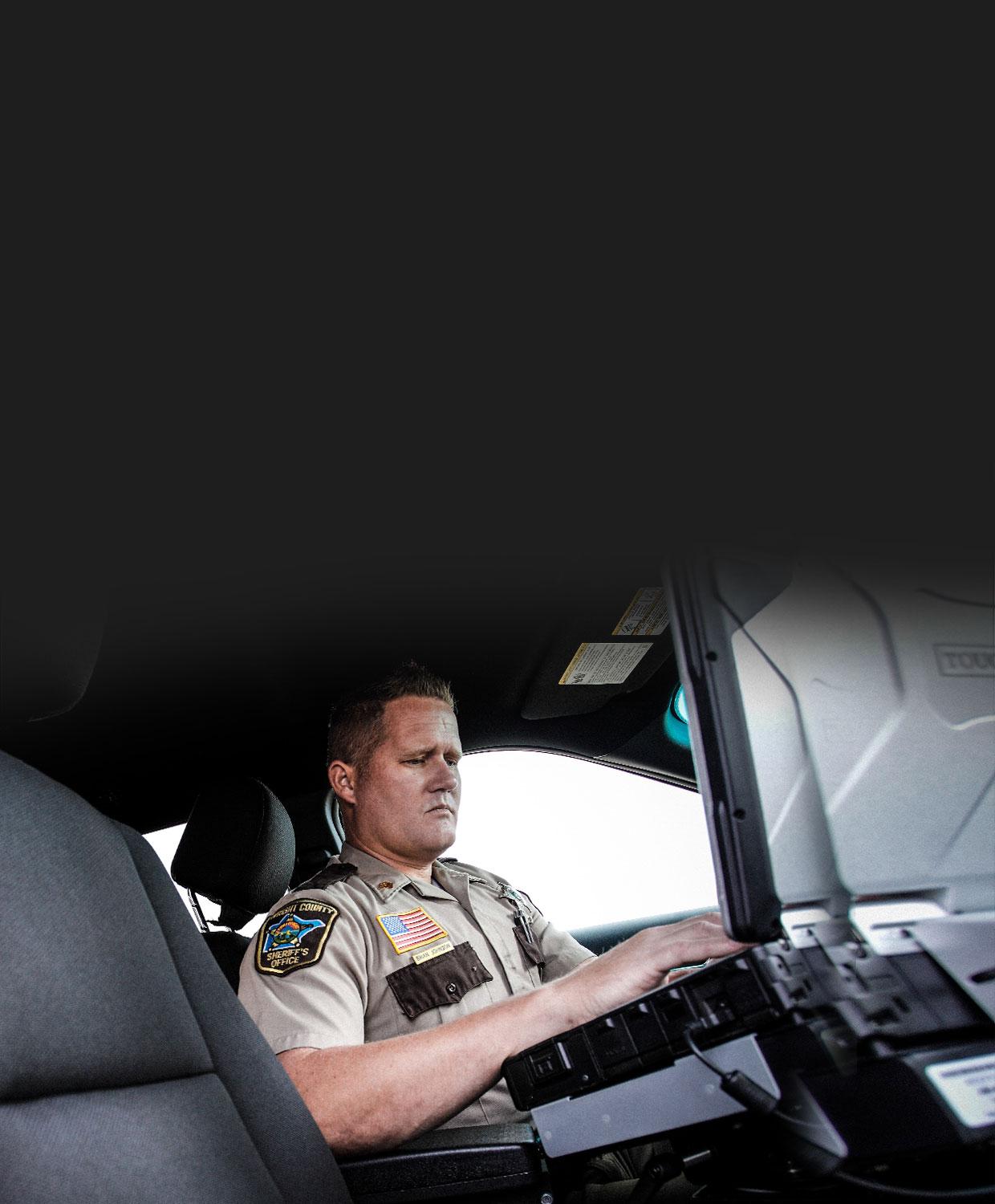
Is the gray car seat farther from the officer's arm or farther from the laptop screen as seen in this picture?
the laptop screen

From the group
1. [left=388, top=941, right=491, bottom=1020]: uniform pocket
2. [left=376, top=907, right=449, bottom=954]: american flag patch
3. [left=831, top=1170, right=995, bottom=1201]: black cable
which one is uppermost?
[left=831, top=1170, right=995, bottom=1201]: black cable

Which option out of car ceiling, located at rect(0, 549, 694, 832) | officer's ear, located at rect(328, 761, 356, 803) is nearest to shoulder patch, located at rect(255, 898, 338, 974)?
officer's ear, located at rect(328, 761, 356, 803)

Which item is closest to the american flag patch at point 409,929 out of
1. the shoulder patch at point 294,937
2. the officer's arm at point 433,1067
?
the shoulder patch at point 294,937

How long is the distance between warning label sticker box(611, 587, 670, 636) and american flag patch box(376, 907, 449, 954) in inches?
33.1

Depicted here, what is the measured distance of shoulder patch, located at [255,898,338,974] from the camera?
1465 mm

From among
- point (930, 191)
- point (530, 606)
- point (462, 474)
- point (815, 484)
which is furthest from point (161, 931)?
point (930, 191)

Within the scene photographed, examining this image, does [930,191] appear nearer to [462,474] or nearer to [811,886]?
[462,474]

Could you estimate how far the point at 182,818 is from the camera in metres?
2.67

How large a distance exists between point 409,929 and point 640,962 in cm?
70

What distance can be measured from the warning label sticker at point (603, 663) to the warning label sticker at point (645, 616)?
0.07 m

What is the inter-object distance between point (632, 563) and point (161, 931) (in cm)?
127

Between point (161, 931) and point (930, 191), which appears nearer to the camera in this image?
point (161, 931)

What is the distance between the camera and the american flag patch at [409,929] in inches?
64.1

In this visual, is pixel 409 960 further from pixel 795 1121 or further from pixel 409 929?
pixel 795 1121
